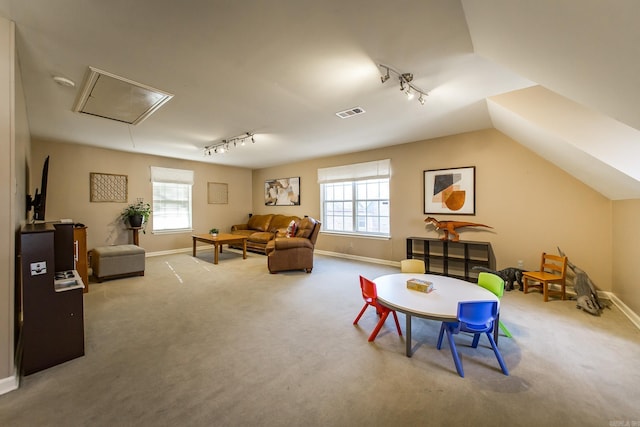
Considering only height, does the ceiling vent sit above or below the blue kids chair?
above

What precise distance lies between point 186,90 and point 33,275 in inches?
82.7

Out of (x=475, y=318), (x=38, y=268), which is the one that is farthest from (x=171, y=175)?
(x=475, y=318)

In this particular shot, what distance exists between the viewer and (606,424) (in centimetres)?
140

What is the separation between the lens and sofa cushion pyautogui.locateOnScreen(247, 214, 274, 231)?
7111 millimetres

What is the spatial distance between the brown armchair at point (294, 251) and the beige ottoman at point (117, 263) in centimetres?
222

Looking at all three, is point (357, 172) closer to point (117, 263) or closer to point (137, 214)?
point (117, 263)

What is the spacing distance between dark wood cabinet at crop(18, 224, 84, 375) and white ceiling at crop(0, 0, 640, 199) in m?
1.53

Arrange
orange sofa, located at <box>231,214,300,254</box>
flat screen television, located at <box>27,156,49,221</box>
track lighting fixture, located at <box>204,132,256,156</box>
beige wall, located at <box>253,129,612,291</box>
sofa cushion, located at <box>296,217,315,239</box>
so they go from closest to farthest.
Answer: flat screen television, located at <box>27,156,49,221</box>, beige wall, located at <box>253,129,612,291</box>, track lighting fixture, located at <box>204,132,256,156</box>, sofa cushion, located at <box>296,217,315,239</box>, orange sofa, located at <box>231,214,300,254</box>

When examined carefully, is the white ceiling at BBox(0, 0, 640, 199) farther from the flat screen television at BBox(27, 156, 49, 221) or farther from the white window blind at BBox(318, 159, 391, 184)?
the white window blind at BBox(318, 159, 391, 184)

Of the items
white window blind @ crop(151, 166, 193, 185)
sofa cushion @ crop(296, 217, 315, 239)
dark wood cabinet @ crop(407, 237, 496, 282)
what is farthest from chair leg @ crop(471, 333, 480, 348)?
white window blind @ crop(151, 166, 193, 185)

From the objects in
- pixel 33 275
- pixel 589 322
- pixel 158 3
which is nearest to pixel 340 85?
pixel 158 3

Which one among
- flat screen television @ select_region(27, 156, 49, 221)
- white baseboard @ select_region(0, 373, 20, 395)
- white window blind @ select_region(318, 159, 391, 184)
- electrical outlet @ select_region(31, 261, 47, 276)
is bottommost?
white baseboard @ select_region(0, 373, 20, 395)

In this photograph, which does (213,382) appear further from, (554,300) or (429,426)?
(554,300)

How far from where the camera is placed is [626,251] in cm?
279
